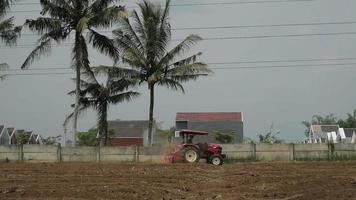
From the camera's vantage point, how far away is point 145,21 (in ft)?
133

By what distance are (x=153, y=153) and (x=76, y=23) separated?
397 inches

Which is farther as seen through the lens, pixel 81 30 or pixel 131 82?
pixel 131 82

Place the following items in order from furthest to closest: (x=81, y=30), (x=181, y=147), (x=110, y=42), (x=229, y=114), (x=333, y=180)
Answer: (x=229, y=114) < (x=110, y=42) < (x=81, y=30) < (x=181, y=147) < (x=333, y=180)

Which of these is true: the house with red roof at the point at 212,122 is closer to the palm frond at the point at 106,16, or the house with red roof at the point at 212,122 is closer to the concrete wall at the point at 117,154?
the concrete wall at the point at 117,154

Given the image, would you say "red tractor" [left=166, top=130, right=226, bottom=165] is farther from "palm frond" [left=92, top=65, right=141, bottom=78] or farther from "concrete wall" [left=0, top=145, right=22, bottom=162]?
"concrete wall" [left=0, top=145, right=22, bottom=162]

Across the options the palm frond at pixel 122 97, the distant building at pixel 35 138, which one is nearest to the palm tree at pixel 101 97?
the palm frond at pixel 122 97

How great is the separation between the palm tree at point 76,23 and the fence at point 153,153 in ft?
6.92

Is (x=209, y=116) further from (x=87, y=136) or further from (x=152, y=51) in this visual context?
(x=152, y=51)

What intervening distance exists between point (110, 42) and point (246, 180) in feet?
74.3

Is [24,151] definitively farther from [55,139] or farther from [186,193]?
[55,139]

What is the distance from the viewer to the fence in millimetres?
37812

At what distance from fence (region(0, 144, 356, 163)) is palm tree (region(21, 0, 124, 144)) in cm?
211

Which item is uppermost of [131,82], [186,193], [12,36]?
[12,36]

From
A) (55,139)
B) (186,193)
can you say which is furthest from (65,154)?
(55,139)
